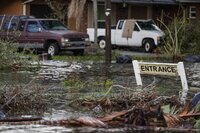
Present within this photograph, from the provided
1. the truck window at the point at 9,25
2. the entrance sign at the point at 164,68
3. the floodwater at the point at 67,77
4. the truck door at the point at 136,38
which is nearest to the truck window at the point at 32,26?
the truck window at the point at 9,25

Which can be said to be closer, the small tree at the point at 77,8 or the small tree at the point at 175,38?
the small tree at the point at 175,38

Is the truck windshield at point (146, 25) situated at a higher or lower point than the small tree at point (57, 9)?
lower

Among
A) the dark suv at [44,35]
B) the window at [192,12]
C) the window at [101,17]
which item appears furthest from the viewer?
the window at [192,12]

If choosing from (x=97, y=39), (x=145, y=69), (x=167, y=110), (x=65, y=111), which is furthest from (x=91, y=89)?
(x=97, y=39)

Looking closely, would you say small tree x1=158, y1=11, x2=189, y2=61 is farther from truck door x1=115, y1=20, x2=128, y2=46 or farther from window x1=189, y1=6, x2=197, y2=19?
window x1=189, y1=6, x2=197, y2=19

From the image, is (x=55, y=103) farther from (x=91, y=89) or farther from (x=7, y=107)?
(x=91, y=89)

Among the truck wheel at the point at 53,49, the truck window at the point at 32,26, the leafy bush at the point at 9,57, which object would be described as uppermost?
the truck window at the point at 32,26

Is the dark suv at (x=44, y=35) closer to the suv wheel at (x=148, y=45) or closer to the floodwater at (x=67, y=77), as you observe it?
the floodwater at (x=67, y=77)

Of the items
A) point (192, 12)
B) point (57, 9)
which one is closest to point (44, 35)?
point (57, 9)

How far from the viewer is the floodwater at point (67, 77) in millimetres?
9617

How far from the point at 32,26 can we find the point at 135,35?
6.93m

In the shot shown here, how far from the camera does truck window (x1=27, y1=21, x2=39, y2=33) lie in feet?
96.1

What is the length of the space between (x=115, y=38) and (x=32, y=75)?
55.1 ft

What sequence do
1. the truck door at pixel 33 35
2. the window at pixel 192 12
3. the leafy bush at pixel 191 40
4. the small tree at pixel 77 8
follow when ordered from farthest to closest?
the window at pixel 192 12 → the small tree at pixel 77 8 → the leafy bush at pixel 191 40 → the truck door at pixel 33 35
